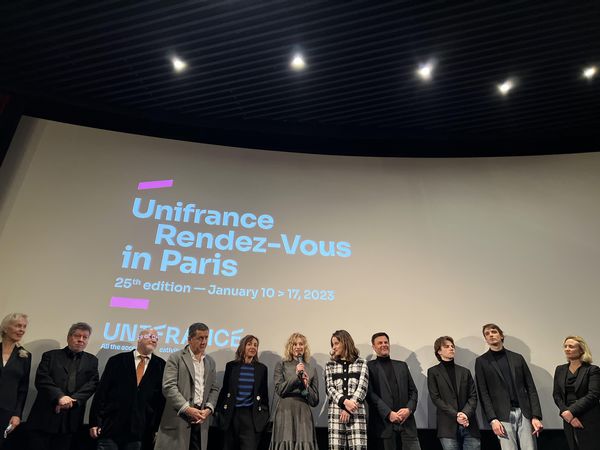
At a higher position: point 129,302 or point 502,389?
point 129,302

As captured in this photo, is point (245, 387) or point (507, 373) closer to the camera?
point (245, 387)

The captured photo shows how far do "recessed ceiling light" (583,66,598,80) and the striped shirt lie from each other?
463 cm

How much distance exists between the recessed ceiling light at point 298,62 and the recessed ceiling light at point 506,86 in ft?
7.23

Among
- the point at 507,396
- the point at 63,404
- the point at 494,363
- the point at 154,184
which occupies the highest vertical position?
the point at 154,184

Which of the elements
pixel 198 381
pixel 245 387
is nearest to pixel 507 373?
pixel 245 387

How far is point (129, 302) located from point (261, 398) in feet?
5.85

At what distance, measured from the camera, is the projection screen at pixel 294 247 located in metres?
4.89

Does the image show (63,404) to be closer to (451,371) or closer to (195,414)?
(195,414)

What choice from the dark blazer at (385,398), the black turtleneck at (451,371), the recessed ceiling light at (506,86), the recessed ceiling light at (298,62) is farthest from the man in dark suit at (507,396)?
the recessed ceiling light at (298,62)

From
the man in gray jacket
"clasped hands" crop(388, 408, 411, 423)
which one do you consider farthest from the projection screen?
the man in gray jacket

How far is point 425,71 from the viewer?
16.4 ft

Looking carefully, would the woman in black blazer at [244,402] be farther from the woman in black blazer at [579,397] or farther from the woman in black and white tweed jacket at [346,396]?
the woman in black blazer at [579,397]

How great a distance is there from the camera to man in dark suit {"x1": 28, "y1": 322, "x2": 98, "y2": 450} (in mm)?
3742

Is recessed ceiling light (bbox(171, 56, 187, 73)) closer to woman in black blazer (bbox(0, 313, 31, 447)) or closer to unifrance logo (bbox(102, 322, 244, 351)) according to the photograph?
unifrance logo (bbox(102, 322, 244, 351))
